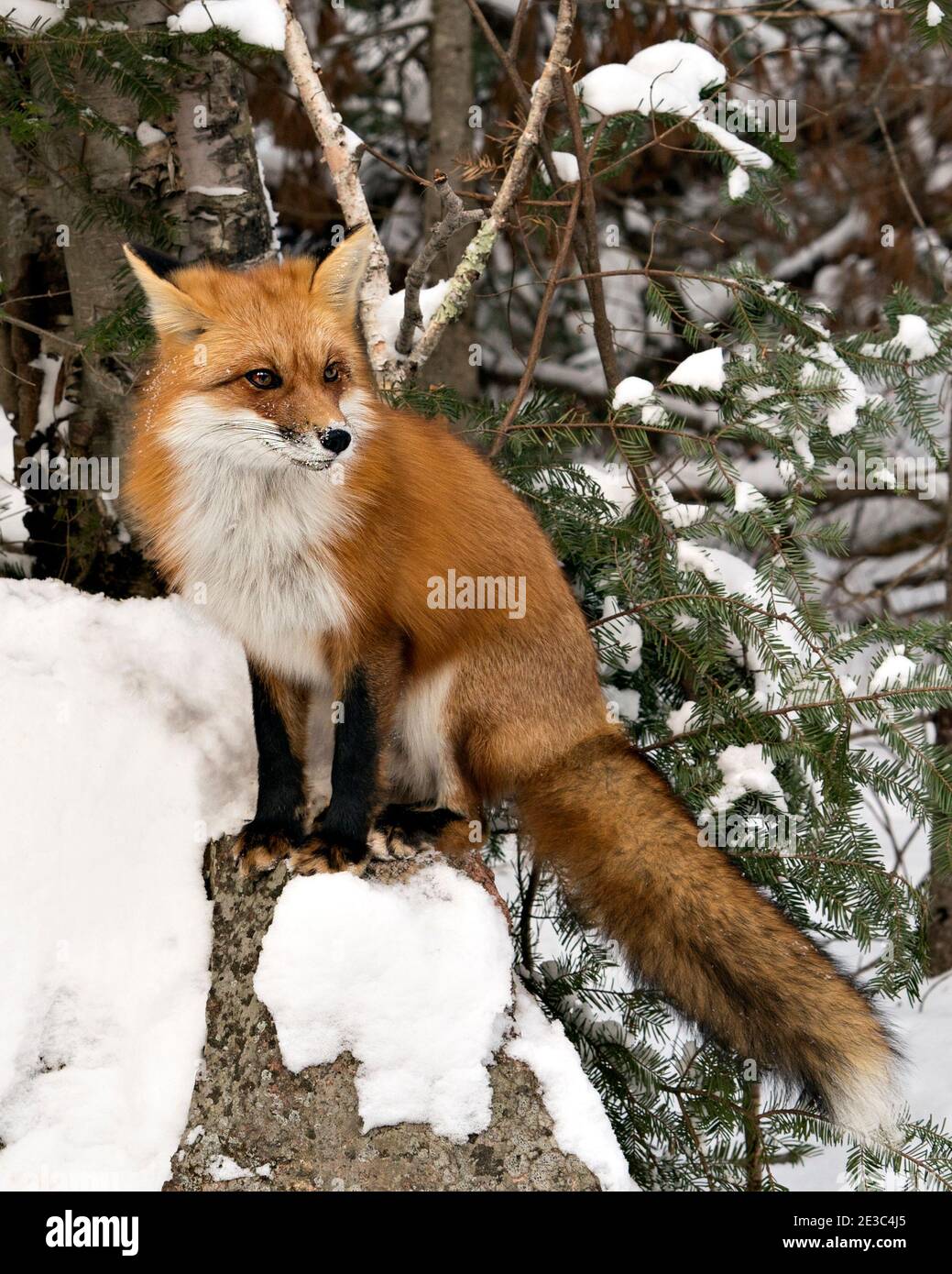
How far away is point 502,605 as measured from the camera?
3.97 m

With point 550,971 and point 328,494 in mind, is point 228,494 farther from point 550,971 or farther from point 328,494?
point 550,971

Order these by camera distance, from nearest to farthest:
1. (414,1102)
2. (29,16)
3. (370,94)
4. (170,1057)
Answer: (414,1102), (170,1057), (29,16), (370,94)

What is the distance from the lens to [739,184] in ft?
15.5

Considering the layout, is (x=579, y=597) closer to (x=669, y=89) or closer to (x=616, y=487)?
(x=616, y=487)

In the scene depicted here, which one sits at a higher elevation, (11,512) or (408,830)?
(11,512)

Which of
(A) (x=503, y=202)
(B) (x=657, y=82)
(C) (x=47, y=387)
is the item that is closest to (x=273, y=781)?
(A) (x=503, y=202)

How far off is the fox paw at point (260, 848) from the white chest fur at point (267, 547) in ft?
1.96

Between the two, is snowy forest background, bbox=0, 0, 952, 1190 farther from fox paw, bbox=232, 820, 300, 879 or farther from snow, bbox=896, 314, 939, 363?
fox paw, bbox=232, 820, 300, 879

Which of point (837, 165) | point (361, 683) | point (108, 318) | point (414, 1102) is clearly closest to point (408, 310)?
point (108, 318)

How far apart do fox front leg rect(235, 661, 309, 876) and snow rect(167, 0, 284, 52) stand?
83.8 inches

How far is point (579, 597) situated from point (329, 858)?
174 cm

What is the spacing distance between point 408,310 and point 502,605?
1.28m

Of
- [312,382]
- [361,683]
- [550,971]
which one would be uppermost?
[312,382]
